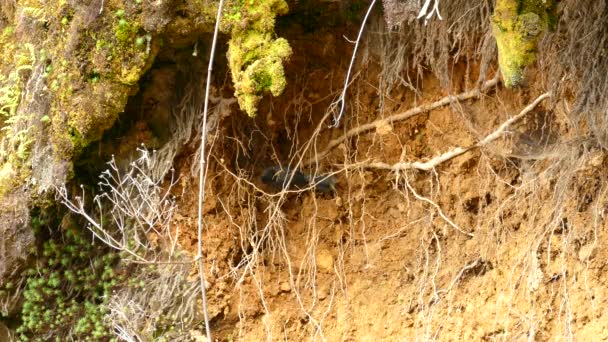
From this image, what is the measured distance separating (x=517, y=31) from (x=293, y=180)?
6.85ft

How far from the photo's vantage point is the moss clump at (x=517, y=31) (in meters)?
3.31

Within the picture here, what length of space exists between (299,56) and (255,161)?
697mm

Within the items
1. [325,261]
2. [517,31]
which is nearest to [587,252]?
[517,31]

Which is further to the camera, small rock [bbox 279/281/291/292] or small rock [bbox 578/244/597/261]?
small rock [bbox 279/281/291/292]

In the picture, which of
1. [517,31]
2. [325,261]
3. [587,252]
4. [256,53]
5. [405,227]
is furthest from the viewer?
[325,261]

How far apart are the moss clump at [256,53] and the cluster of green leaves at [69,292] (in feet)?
5.75

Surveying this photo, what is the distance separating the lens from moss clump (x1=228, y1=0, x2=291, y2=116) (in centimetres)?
382

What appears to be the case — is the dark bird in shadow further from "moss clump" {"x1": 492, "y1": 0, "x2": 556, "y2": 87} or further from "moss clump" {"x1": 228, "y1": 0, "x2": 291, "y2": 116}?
"moss clump" {"x1": 492, "y1": 0, "x2": 556, "y2": 87}

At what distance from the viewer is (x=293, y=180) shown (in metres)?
5.10

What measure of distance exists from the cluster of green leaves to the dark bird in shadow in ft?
3.49

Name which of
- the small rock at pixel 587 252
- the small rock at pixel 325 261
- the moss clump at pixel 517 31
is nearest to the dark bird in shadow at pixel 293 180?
the small rock at pixel 325 261

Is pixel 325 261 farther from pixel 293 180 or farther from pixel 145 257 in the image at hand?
pixel 145 257

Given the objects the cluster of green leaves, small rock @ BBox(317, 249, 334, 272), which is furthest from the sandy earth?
the cluster of green leaves

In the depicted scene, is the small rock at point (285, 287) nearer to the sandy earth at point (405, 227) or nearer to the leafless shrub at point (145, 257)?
the sandy earth at point (405, 227)
